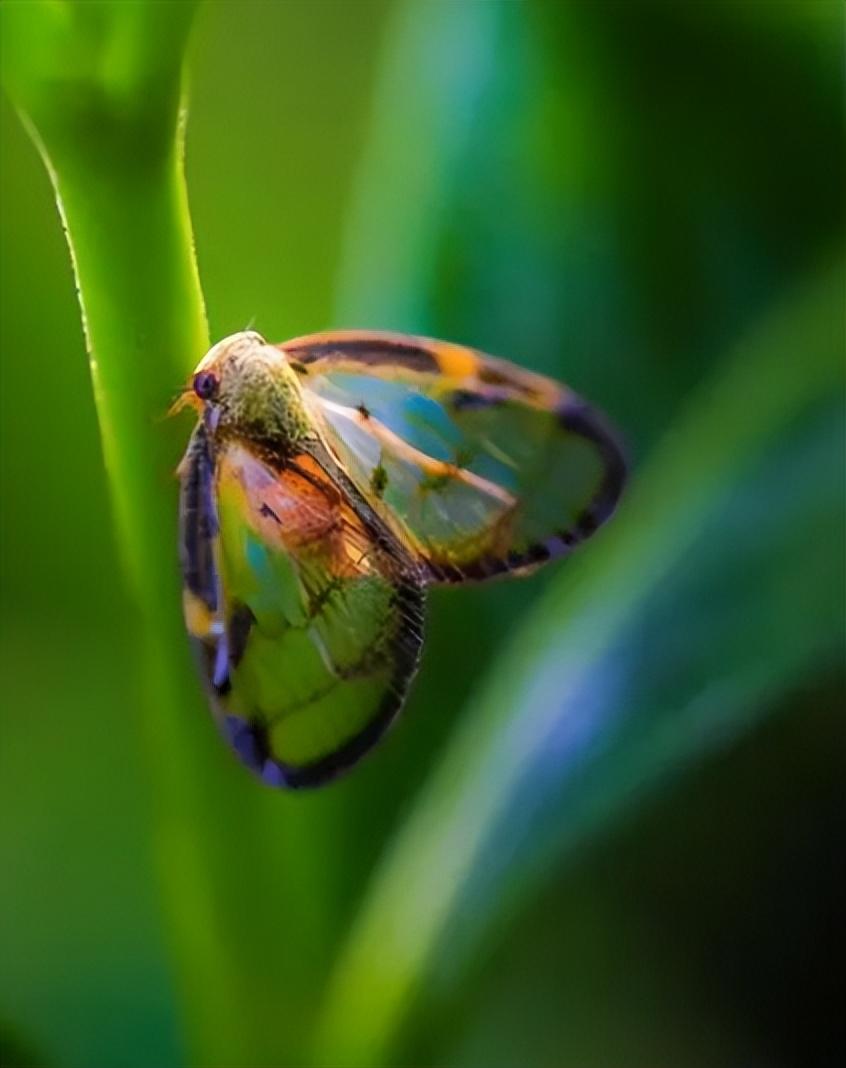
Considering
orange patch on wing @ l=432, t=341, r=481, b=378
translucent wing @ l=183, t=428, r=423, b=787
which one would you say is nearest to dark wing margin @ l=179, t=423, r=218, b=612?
translucent wing @ l=183, t=428, r=423, b=787

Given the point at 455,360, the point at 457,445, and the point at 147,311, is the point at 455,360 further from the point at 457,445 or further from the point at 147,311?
the point at 147,311

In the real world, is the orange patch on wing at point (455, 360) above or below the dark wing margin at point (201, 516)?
above

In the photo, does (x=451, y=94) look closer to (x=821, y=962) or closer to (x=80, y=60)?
(x=80, y=60)

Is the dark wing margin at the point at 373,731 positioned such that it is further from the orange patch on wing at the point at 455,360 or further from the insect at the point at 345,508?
the orange patch on wing at the point at 455,360

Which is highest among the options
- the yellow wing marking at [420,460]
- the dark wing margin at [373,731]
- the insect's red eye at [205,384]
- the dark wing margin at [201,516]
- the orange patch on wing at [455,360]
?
the orange patch on wing at [455,360]

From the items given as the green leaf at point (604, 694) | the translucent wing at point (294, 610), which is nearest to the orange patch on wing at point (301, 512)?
the translucent wing at point (294, 610)

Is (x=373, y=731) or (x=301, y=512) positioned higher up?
(x=301, y=512)

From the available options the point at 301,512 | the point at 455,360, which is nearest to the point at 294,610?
the point at 301,512

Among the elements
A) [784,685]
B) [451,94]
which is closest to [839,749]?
[784,685]

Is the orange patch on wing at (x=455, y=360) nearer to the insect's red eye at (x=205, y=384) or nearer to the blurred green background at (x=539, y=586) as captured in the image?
the blurred green background at (x=539, y=586)
